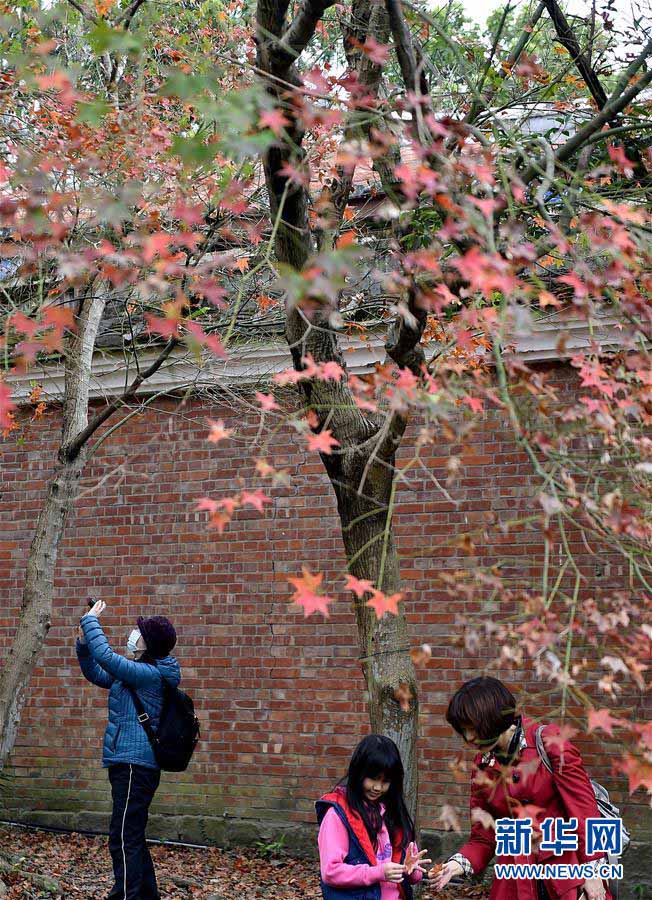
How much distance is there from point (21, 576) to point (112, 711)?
352 centimetres

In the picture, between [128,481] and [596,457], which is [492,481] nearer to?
[128,481]

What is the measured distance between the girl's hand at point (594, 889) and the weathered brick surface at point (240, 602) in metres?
3.03

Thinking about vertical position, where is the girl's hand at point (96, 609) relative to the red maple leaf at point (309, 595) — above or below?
above

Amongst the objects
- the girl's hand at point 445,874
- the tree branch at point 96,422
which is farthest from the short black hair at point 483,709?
the tree branch at point 96,422

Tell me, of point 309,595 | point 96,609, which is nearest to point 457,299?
point 309,595

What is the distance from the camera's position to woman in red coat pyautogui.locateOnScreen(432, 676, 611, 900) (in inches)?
151

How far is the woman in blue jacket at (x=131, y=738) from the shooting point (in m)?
5.63

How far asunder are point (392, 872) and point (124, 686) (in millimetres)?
2321

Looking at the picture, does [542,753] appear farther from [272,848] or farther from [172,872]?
[172,872]

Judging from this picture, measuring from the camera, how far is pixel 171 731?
5.76 m

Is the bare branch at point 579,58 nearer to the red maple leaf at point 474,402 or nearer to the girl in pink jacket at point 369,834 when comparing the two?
the red maple leaf at point 474,402

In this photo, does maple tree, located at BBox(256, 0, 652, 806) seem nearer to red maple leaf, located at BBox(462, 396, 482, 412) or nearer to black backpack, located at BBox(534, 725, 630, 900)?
red maple leaf, located at BBox(462, 396, 482, 412)

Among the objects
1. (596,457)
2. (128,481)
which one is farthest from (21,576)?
(596,457)

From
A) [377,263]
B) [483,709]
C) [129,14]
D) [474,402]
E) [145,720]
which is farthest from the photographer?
[377,263]
